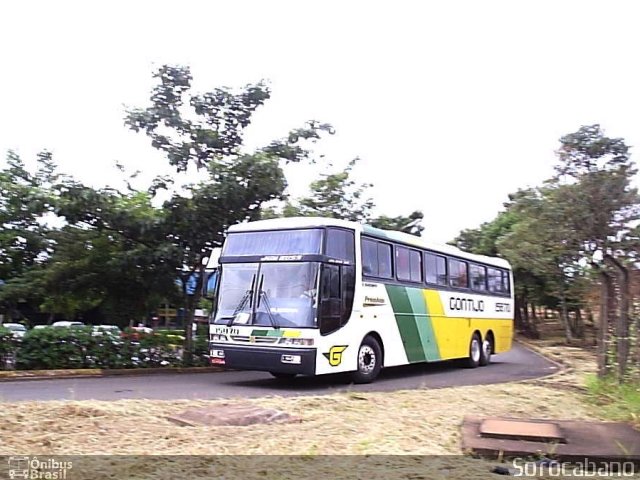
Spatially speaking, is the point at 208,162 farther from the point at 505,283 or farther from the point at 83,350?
the point at 505,283

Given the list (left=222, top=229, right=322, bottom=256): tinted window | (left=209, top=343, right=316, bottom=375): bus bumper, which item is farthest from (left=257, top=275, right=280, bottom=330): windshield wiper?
(left=222, top=229, right=322, bottom=256): tinted window

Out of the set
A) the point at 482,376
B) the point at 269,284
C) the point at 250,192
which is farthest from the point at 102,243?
the point at 482,376

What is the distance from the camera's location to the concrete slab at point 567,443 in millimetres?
5859

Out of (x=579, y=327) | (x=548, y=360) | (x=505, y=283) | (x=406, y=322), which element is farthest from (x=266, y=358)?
(x=579, y=327)

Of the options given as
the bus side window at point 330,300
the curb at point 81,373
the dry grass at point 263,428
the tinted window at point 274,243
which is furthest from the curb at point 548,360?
the curb at point 81,373

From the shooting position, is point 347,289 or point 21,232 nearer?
point 347,289

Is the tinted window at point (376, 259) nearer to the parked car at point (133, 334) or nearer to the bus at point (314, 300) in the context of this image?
the bus at point (314, 300)

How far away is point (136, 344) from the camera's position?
53.1 ft

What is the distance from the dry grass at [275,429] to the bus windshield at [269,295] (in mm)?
3272

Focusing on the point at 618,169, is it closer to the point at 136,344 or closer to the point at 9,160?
the point at 136,344

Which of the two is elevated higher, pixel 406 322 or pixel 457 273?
pixel 457 273

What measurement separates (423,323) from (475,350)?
3.96 meters

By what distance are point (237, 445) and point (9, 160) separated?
13.6 m

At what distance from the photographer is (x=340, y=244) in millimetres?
12984
